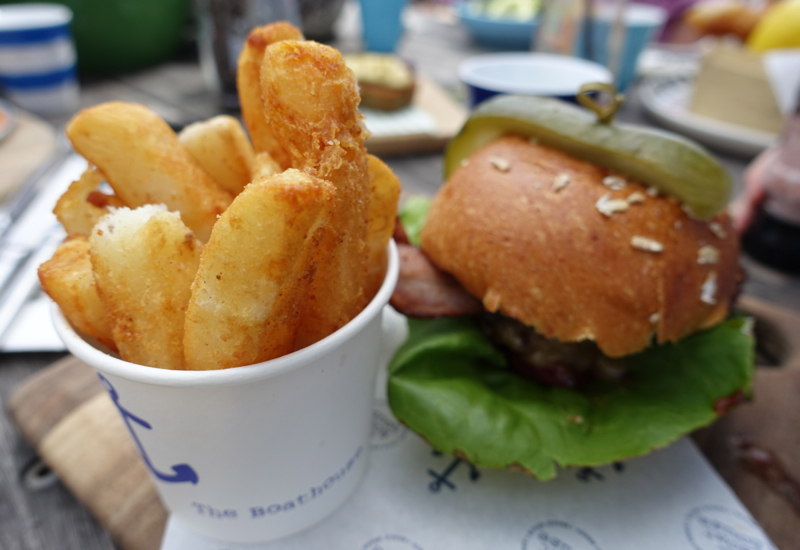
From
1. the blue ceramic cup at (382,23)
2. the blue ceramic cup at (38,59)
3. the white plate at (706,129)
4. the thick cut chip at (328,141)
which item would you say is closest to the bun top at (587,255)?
the thick cut chip at (328,141)

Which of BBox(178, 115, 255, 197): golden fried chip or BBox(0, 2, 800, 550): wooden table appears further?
BBox(0, 2, 800, 550): wooden table

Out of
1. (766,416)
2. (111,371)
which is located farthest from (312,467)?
(766,416)

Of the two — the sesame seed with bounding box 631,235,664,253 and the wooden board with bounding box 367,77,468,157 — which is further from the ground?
the sesame seed with bounding box 631,235,664,253

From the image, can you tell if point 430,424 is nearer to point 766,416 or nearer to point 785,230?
point 766,416

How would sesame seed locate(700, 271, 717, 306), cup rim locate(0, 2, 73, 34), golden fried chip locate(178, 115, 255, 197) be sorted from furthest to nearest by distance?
cup rim locate(0, 2, 73, 34) < sesame seed locate(700, 271, 717, 306) < golden fried chip locate(178, 115, 255, 197)

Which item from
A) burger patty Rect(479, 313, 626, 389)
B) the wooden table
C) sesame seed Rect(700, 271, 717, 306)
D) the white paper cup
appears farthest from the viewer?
burger patty Rect(479, 313, 626, 389)

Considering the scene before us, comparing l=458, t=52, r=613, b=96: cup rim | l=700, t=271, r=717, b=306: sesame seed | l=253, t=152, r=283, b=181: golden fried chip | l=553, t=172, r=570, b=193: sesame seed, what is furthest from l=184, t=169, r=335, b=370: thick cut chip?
l=458, t=52, r=613, b=96: cup rim

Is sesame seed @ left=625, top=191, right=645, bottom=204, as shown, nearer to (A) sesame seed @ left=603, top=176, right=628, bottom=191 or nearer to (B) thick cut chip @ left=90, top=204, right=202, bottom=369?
(A) sesame seed @ left=603, top=176, right=628, bottom=191
